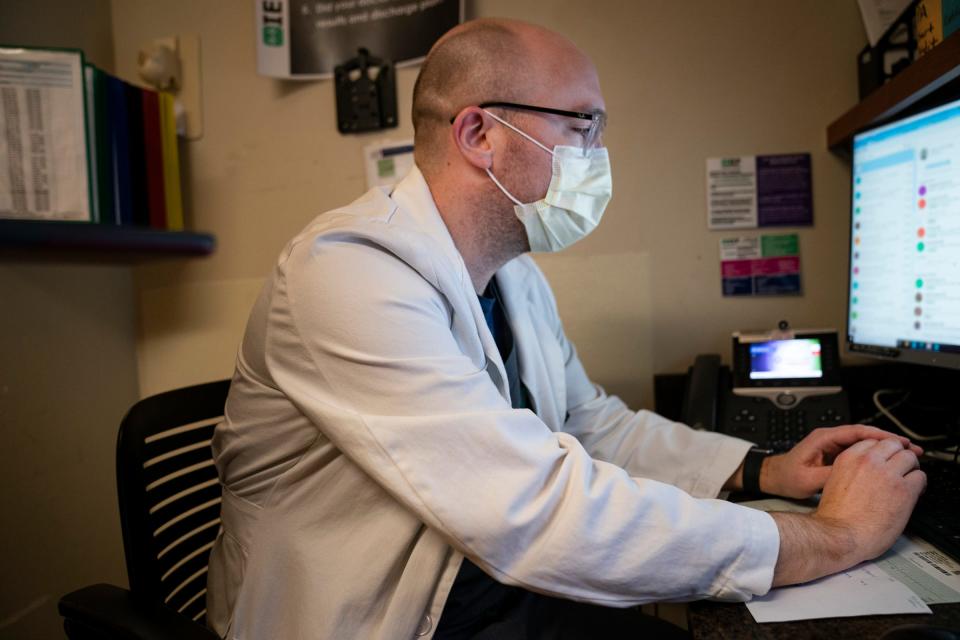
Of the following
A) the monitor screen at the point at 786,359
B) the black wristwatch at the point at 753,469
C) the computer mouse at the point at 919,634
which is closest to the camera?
the computer mouse at the point at 919,634

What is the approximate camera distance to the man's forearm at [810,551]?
61 cm

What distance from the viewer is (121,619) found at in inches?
24.7

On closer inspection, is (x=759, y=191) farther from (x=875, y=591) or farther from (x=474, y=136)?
(x=875, y=591)

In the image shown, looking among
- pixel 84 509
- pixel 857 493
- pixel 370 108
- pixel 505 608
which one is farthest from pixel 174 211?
pixel 857 493

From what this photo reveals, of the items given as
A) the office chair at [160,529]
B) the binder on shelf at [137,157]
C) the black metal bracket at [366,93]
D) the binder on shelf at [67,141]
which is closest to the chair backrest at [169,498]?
the office chair at [160,529]

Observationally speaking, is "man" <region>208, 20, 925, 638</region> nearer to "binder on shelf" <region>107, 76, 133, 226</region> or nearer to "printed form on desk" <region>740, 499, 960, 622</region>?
"printed form on desk" <region>740, 499, 960, 622</region>

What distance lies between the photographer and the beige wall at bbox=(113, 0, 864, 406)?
4.38 feet

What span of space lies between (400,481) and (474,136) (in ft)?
1.93

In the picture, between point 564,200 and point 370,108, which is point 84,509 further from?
point 564,200

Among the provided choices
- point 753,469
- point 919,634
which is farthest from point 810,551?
point 753,469

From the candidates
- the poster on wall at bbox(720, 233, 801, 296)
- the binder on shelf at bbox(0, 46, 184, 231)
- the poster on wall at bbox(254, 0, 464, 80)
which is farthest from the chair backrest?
the poster on wall at bbox(720, 233, 801, 296)

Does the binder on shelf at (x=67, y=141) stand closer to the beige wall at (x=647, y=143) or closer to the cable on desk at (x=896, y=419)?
the beige wall at (x=647, y=143)

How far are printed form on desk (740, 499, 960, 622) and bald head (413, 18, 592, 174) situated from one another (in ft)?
2.51

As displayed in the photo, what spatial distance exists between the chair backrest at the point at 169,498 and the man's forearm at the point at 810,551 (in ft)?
2.32
